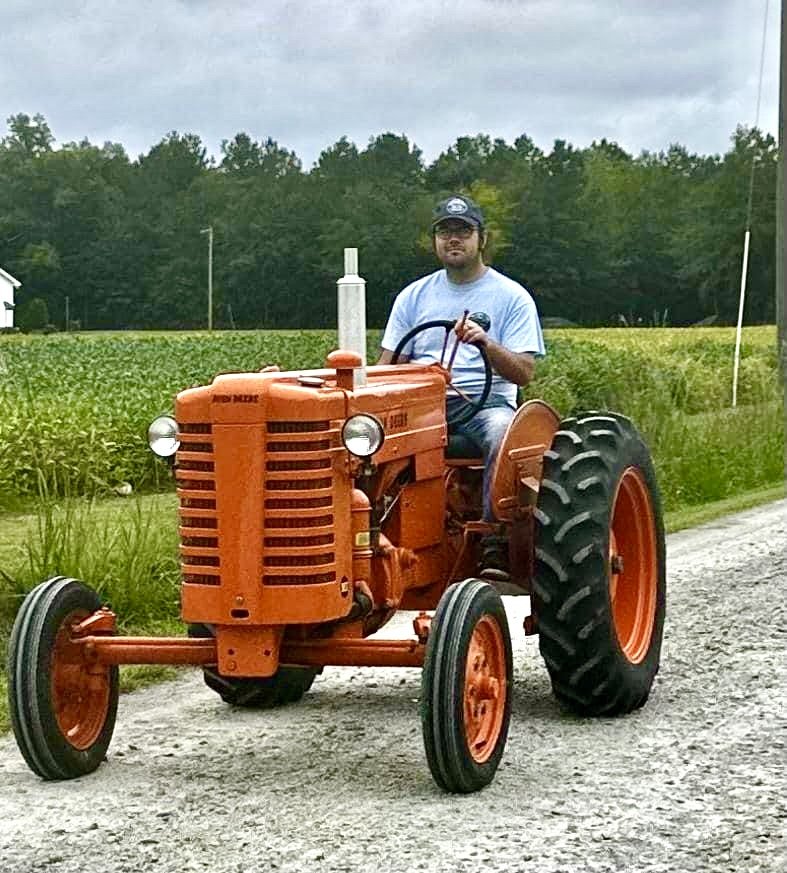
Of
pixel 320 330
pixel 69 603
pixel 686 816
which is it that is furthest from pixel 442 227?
pixel 320 330

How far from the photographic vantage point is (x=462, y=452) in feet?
22.6

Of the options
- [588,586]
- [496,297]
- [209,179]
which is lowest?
[588,586]

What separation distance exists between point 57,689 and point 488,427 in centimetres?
200

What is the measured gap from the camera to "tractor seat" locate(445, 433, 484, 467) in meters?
6.90

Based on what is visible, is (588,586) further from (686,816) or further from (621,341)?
(621,341)

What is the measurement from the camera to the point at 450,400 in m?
6.95

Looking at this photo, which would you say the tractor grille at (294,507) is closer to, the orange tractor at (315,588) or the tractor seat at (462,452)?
the orange tractor at (315,588)

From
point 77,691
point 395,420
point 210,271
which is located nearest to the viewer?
point 77,691

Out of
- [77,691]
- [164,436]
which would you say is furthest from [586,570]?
[77,691]

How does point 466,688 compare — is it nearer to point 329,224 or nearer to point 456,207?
point 456,207

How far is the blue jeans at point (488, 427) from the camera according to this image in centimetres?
670

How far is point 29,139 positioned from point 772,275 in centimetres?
1969

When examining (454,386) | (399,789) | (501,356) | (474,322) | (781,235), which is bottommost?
(399,789)

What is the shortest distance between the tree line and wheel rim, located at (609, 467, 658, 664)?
949 cm
